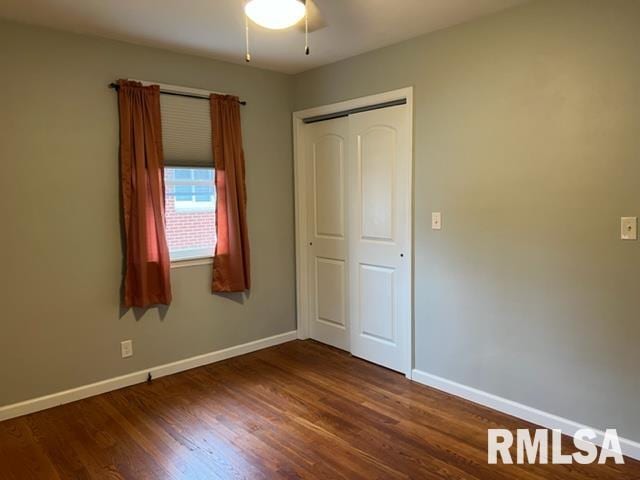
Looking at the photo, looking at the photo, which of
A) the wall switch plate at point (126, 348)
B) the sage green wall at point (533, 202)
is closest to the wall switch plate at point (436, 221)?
the sage green wall at point (533, 202)

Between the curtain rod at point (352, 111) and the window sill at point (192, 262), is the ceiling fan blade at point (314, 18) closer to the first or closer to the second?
the curtain rod at point (352, 111)

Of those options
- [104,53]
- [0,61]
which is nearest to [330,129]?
[104,53]

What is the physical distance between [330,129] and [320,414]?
88.2 inches

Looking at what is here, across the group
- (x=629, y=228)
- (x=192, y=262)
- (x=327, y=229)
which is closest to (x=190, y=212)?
(x=192, y=262)

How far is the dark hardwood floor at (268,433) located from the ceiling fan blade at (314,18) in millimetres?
2385

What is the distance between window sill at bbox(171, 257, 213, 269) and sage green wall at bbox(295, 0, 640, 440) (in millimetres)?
1630

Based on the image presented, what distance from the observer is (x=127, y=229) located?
308cm

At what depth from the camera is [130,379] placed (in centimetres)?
326

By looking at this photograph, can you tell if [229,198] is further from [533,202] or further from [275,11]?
[533,202]

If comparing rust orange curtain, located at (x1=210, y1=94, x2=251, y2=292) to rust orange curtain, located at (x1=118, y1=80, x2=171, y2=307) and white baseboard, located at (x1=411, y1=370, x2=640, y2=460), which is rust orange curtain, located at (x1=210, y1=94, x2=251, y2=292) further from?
white baseboard, located at (x1=411, y1=370, x2=640, y2=460)

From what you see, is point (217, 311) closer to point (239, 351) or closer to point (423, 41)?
point (239, 351)

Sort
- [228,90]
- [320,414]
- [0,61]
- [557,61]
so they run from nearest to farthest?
[557,61] → [0,61] → [320,414] → [228,90]

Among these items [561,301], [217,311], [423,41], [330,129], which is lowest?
[217,311]

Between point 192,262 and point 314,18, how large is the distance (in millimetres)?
1954
